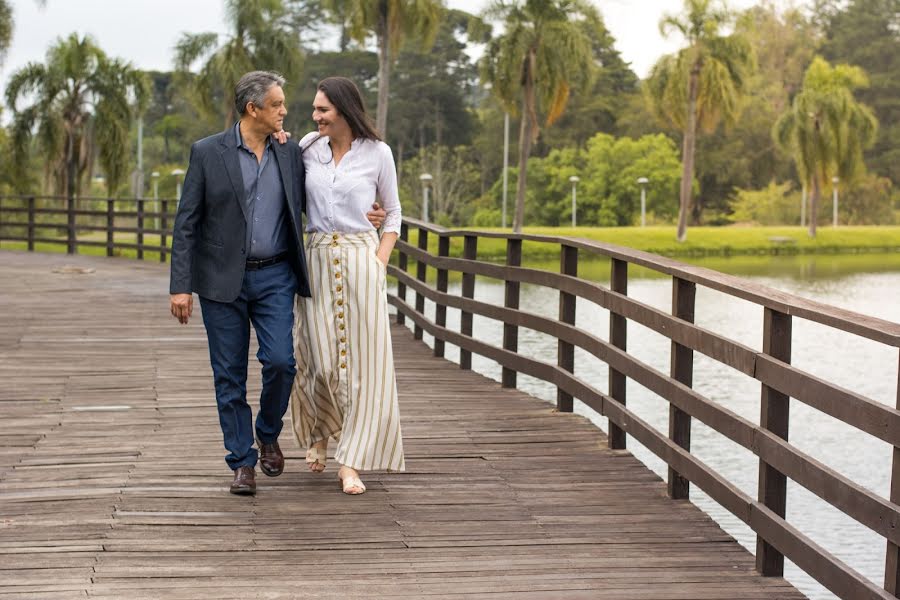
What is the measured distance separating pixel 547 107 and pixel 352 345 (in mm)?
46723

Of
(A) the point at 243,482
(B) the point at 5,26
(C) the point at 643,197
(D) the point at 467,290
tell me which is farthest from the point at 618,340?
(C) the point at 643,197

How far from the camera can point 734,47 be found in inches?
2418

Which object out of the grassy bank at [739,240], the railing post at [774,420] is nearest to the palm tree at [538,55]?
the grassy bank at [739,240]

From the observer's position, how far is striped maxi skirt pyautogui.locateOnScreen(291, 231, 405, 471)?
5.75 metres

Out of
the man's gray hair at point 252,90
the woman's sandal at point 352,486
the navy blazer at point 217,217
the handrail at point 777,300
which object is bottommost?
the woman's sandal at point 352,486

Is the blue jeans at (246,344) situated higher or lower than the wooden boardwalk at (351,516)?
higher

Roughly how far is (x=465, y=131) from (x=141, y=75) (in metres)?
41.6

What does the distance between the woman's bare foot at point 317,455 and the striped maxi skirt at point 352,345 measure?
18 centimetres

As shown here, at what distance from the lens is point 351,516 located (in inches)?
218

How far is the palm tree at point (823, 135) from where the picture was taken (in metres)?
65.0

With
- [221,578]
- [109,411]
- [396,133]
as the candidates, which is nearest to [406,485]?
[221,578]

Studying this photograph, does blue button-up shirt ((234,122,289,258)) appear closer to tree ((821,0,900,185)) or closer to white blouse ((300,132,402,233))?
white blouse ((300,132,402,233))

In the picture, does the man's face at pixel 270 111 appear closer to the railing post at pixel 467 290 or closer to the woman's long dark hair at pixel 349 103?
the woman's long dark hair at pixel 349 103

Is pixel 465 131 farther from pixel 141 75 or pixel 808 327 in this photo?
pixel 808 327
